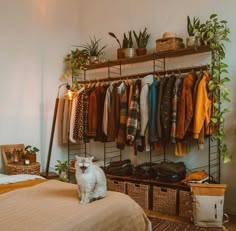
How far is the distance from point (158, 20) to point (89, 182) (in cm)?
290

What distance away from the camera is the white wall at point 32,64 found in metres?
3.84

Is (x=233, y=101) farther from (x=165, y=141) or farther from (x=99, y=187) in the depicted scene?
(x=99, y=187)

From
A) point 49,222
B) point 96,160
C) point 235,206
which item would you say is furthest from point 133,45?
point 49,222

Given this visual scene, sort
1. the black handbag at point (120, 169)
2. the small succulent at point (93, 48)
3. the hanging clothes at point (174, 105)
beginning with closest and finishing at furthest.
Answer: the hanging clothes at point (174, 105), the black handbag at point (120, 169), the small succulent at point (93, 48)

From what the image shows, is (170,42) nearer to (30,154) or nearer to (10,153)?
(30,154)

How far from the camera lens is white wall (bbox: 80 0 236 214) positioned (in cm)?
356

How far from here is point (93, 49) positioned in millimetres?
4609

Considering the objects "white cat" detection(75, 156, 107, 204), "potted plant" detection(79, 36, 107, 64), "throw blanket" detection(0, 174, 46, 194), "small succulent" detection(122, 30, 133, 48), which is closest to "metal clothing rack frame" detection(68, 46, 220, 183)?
"potted plant" detection(79, 36, 107, 64)

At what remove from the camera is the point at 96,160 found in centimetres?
460

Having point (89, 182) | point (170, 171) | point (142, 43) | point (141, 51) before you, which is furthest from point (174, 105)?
point (89, 182)

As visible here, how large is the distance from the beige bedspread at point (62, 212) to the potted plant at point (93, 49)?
257 cm

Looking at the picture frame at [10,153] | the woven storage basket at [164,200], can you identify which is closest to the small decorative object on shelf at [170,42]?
the woven storage basket at [164,200]

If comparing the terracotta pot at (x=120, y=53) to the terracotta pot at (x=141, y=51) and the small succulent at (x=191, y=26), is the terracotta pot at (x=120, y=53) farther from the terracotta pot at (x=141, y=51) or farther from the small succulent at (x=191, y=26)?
the small succulent at (x=191, y=26)

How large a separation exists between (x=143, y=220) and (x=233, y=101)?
2.05 m
